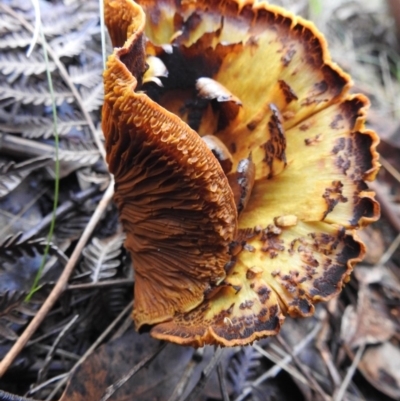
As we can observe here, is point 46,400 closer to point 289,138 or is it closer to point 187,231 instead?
point 187,231

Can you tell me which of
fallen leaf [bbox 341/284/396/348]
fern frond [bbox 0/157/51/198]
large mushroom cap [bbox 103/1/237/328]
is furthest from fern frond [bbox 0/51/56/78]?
fallen leaf [bbox 341/284/396/348]

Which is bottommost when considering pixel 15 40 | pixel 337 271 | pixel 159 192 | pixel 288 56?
pixel 337 271

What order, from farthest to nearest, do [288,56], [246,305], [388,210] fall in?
[388,210], [288,56], [246,305]

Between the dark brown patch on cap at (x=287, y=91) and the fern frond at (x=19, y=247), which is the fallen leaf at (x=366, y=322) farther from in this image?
the fern frond at (x=19, y=247)

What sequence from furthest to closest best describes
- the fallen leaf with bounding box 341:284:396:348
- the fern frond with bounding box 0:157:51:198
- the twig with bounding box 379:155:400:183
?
the twig with bounding box 379:155:400:183 → the fallen leaf with bounding box 341:284:396:348 → the fern frond with bounding box 0:157:51:198

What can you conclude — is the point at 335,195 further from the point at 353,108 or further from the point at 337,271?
the point at 353,108

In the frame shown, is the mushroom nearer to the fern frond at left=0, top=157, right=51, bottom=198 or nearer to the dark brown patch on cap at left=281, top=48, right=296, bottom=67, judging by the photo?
the dark brown patch on cap at left=281, top=48, right=296, bottom=67

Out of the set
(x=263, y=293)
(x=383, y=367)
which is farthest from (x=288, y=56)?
(x=383, y=367)
